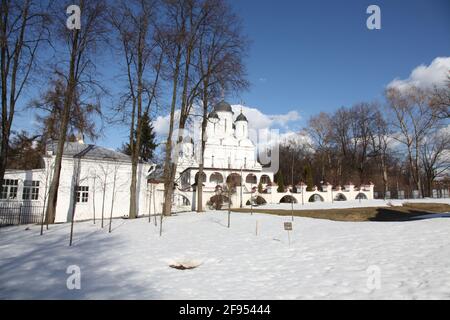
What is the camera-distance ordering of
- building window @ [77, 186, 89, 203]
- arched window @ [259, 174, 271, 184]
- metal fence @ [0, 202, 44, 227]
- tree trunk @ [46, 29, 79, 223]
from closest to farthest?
tree trunk @ [46, 29, 79, 223], metal fence @ [0, 202, 44, 227], building window @ [77, 186, 89, 203], arched window @ [259, 174, 271, 184]

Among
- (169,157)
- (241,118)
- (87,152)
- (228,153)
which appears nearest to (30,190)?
(87,152)

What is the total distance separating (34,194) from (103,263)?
729 inches

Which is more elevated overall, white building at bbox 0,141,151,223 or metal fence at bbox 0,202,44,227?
white building at bbox 0,141,151,223

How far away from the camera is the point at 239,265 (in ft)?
25.9

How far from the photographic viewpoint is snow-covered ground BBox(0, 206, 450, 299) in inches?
226

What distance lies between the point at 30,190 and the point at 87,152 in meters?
4.81

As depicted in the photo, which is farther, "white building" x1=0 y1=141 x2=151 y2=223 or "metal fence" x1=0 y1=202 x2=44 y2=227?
"white building" x1=0 y1=141 x2=151 y2=223

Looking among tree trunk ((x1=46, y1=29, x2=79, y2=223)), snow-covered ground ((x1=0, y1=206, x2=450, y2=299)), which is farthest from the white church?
snow-covered ground ((x1=0, y1=206, x2=450, y2=299))

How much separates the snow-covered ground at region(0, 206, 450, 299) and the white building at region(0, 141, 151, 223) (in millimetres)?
10646

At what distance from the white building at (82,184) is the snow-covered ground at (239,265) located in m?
10.6

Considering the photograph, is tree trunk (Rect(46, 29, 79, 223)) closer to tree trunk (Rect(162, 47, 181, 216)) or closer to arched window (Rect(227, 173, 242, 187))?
tree trunk (Rect(162, 47, 181, 216))

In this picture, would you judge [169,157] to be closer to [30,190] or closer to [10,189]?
[30,190]
